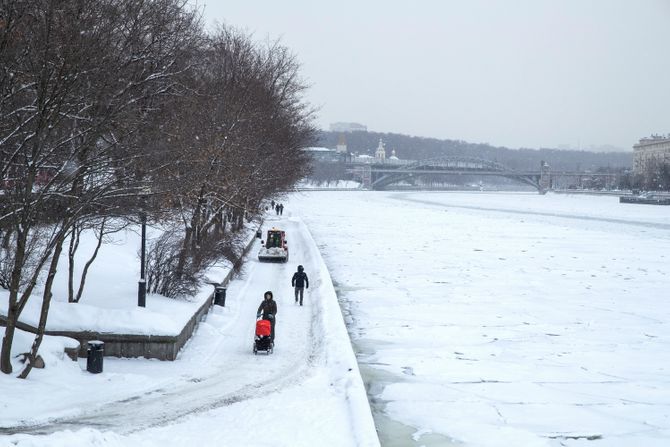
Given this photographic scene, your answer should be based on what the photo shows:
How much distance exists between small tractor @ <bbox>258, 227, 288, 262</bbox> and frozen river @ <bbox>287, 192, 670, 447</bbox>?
2.35 meters

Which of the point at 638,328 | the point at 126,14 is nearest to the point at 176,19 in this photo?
the point at 126,14

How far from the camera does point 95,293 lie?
1881 cm

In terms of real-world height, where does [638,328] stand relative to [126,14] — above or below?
below

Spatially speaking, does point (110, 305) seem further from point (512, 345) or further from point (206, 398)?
point (512, 345)

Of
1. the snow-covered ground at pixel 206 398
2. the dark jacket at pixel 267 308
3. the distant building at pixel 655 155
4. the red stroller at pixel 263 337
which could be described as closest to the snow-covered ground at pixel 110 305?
the snow-covered ground at pixel 206 398

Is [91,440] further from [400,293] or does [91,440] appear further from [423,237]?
[423,237]

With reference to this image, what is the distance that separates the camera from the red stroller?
15891mm

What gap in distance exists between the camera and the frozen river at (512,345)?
38.1ft

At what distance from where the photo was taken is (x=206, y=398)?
1272 cm

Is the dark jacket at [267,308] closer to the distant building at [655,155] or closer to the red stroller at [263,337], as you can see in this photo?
the red stroller at [263,337]

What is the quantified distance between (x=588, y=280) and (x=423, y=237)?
21720mm

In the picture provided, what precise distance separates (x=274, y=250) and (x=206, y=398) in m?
22.2

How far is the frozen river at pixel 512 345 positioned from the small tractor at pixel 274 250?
235cm

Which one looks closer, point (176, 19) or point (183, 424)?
point (183, 424)
